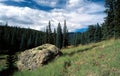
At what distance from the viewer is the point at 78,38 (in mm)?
157000

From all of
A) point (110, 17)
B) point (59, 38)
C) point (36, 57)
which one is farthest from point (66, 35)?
point (36, 57)

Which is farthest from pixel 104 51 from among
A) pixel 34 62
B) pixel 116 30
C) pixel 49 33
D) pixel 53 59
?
pixel 49 33

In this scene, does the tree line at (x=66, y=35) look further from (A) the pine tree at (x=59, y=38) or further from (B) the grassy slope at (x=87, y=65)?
(B) the grassy slope at (x=87, y=65)

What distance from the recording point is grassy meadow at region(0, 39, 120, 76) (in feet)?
52.6

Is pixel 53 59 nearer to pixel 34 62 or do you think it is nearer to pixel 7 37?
pixel 34 62

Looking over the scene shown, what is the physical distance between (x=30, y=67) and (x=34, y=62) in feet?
2.12

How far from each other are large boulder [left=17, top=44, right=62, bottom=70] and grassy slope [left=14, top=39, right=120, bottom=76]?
74 centimetres

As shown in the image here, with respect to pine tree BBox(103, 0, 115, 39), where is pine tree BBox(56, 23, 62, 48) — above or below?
below

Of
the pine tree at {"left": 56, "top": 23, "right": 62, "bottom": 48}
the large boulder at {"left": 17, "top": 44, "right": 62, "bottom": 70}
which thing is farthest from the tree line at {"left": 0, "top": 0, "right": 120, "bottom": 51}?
the large boulder at {"left": 17, "top": 44, "right": 62, "bottom": 70}

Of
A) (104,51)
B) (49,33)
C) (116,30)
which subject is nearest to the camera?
(104,51)

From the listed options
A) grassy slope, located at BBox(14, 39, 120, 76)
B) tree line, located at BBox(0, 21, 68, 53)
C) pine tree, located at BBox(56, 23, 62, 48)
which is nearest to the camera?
grassy slope, located at BBox(14, 39, 120, 76)

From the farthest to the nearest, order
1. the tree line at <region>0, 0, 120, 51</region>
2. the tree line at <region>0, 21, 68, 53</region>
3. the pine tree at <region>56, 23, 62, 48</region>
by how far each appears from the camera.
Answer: the tree line at <region>0, 21, 68, 53</region>
the pine tree at <region>56, 23, 62, 48</region>
the tree line at <region>0, 0, 120, 51</region>

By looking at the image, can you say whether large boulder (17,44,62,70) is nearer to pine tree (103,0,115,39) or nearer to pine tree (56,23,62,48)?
pine tree (103,0,115,39)

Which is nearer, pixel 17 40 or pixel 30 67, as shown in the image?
pixel 30 67
